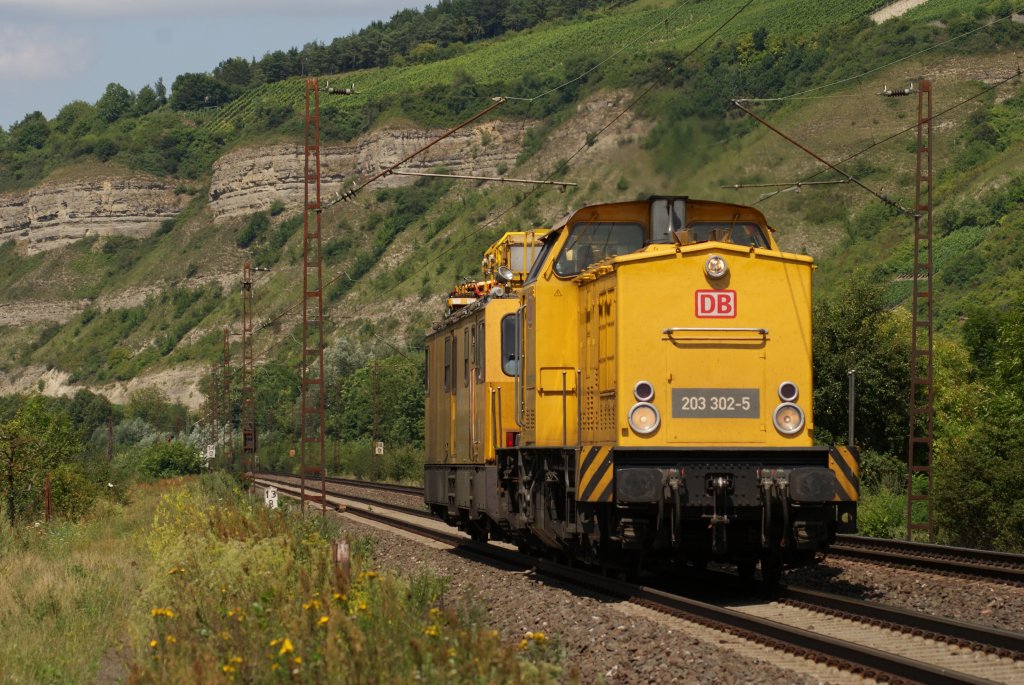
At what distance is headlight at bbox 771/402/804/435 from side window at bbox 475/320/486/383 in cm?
596

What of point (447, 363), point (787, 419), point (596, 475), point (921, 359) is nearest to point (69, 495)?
point (447, 363)

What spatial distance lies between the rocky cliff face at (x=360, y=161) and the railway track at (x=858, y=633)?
155981 mm

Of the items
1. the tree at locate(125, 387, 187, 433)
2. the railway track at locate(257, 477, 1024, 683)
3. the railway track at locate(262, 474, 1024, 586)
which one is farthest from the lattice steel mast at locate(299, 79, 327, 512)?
the tree at locate(125, 387, 187, 433)

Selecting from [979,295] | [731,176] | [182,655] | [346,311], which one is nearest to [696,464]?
[182,655]

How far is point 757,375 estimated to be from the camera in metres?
15.5

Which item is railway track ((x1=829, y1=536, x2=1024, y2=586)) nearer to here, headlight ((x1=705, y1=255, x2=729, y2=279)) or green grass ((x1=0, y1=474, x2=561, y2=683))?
headlight ((x1=705, y1=255, x2=729, y2=279))

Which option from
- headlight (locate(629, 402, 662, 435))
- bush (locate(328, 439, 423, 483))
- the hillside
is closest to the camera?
headlight (locate(629, 402, 662, 435))

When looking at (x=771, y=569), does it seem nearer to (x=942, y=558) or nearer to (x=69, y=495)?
(x=942, y=558)

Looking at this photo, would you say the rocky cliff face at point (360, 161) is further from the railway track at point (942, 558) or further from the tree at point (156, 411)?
the railway track at point (942, 558)

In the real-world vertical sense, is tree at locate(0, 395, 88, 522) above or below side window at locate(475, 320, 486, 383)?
below

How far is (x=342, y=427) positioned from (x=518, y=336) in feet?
304

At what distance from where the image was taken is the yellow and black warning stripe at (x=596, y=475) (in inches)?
588

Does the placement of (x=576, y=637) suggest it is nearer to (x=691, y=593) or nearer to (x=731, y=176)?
(x=691, y=593)

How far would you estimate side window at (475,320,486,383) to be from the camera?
20419mm
